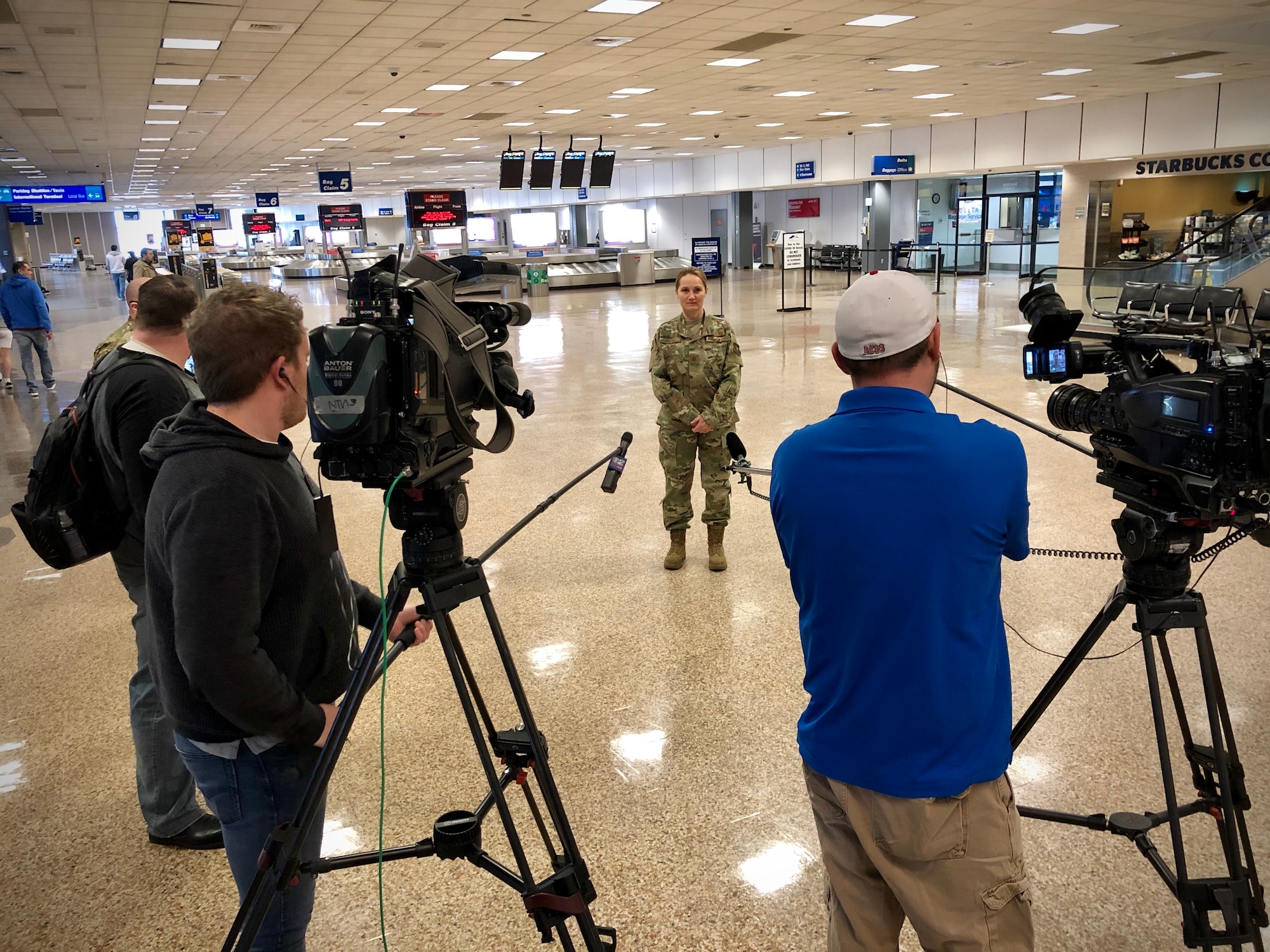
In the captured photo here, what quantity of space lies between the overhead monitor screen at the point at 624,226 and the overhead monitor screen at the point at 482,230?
5.60 m

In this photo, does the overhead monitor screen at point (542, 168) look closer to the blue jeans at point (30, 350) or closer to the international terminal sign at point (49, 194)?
the blue jeans at point (30, 350)

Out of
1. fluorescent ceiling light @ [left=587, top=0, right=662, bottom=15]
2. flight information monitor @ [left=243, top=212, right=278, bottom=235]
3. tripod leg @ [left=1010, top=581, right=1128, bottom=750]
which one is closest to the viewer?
tripod leg @ [left=1010, top=581, right=1128, bottom=750]

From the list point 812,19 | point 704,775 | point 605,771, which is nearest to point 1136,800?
point 704,775

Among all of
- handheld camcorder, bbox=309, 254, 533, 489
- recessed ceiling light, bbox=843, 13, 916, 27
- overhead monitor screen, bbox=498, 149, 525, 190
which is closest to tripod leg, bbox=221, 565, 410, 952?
handheld camcorder, bbox=309, 254, 533, 489

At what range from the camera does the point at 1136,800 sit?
2926 millimetres

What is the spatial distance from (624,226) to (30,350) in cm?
3291

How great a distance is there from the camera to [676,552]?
205 inches

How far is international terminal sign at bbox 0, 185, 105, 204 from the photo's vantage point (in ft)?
84.2

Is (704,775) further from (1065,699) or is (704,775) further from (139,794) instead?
(139,794)

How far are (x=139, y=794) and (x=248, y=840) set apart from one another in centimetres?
146

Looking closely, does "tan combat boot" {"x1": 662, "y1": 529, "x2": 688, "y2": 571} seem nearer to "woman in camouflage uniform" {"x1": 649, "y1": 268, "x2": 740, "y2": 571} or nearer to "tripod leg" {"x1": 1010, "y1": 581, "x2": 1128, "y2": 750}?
"woman in camouflage uniform" {"x1": 649, "y1": 268, "x2": 740, "y2": 571}

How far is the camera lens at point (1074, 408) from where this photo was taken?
2.21 m

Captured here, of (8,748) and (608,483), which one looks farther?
(8,748)

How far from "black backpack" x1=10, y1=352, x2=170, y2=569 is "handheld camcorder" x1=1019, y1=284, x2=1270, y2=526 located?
2536 mm
